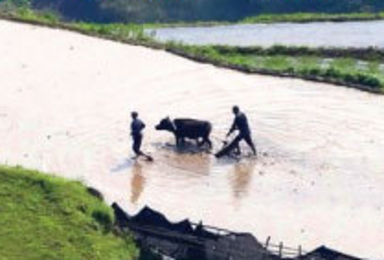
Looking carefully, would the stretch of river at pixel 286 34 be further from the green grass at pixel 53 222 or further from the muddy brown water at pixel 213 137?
the green grass at pixel 53 222

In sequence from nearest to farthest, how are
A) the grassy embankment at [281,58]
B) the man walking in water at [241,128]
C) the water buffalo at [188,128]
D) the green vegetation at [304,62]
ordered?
1. the man walking in water at [241,128]
2. the water buffalo at [188,128]
3. the green vegetation at [304,62]
4. the grassy embankment at [281,58]

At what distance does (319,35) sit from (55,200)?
21316 millimetres

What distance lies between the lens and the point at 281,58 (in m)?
35.4

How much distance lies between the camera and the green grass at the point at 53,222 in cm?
1968

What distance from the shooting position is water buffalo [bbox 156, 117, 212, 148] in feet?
82.8

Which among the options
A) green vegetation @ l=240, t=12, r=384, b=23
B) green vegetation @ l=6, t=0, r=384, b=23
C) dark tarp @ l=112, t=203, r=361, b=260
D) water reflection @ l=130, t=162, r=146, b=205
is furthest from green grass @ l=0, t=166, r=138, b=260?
green vegetation @ l=6, t=0, r=384, b=23

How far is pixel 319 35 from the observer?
132 ft

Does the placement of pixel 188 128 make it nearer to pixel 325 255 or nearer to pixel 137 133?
pixel 137 133

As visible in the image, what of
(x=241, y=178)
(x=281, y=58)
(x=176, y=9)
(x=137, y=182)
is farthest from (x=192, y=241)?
(x=176, y=9)

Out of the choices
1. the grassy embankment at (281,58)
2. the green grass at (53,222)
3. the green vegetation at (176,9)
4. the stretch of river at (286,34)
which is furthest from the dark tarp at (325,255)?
the green vegetation at (176,9)

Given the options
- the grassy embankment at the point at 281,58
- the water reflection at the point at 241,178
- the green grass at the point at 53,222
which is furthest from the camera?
the grassy embankment at the point at 281,58

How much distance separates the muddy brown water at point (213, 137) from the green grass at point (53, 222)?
147 centimetres

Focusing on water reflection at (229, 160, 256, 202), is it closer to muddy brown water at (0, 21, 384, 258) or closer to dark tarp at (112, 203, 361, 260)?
muddy brown water at (0, 21, 384, 258)

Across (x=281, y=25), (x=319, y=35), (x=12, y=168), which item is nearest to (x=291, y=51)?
(x=319, y=35)
